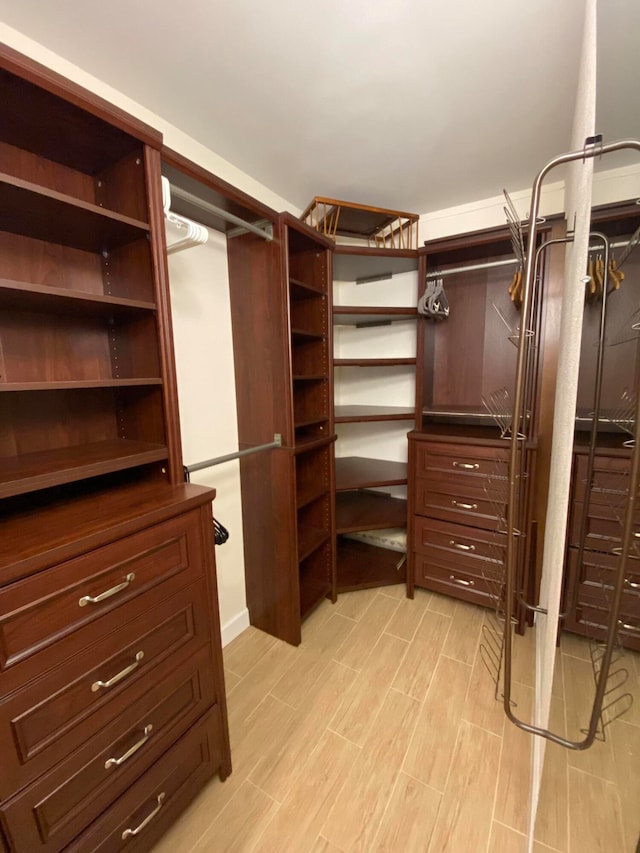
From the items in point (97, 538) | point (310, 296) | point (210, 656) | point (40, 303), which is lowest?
point (210, 656)

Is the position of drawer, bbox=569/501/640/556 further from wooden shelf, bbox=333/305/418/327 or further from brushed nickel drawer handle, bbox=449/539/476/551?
wooden shelf, bbox=333/305/418/327

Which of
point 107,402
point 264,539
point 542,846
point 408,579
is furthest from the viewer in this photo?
point 408,579

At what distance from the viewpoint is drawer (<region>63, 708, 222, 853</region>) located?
33.3 inches

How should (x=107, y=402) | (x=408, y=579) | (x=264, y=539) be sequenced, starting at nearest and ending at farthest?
(x=107, y=402)
(x=264, y=539)
(x=408, y=579)

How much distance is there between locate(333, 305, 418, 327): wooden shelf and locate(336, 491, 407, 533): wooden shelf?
4.20ft

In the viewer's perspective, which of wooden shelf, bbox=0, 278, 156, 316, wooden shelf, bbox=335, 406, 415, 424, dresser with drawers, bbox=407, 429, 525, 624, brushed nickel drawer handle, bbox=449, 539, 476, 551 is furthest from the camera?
wooden shelf, bbox=335, 406, 415, 424

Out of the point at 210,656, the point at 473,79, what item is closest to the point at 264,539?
the point at 210,656

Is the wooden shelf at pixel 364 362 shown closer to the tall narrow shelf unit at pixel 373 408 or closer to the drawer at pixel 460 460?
the tall narrow shelf unit at pixel 373 408

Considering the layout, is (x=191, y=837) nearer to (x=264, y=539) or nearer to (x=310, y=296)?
(x=264, y=539)

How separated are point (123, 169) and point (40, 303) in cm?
49

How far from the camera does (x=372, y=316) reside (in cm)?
232

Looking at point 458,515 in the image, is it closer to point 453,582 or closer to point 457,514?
point 457,514

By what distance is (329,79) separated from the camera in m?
1.21

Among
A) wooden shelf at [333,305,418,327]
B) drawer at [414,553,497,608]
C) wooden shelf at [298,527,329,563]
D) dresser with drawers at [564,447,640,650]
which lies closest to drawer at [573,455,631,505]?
dresser with drawers at [564,447,640,650]
